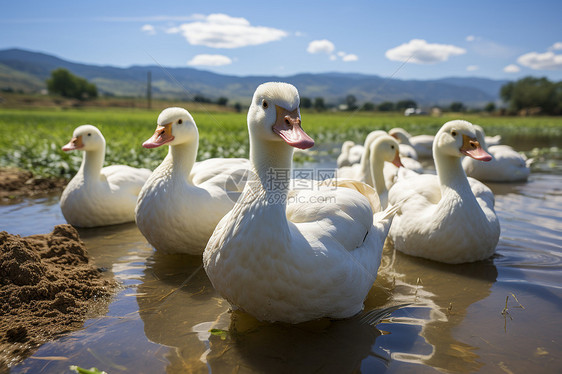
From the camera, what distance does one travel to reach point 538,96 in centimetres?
6744

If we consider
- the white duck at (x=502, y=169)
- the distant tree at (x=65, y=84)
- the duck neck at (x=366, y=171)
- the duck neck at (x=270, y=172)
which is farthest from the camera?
the distant tree at (x=65, y=84)

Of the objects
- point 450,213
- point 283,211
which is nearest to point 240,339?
point 283,211

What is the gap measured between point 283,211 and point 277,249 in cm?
26

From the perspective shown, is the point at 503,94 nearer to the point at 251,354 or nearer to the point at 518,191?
the point at 518,191

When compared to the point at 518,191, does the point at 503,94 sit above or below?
above

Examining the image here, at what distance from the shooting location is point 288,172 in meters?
2.73

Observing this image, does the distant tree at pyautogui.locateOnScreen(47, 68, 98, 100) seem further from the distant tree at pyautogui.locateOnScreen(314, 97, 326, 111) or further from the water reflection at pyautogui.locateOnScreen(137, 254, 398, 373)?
the water reflection at pyautogui.locateOnScreen(137, 254, 398, 373)

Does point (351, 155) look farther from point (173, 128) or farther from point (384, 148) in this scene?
point (173, 128)

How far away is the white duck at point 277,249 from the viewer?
2527 millimetres

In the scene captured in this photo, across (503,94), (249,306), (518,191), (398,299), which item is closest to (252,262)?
(249,306)

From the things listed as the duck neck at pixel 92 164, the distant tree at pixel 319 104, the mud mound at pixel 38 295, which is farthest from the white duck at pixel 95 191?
the distant tree at pixel 319 104

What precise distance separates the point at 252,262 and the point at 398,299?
1.62 meters

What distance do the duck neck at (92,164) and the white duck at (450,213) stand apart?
4.02 m

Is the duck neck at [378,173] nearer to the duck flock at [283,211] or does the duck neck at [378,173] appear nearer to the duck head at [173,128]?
the duck flock at [283,211]
